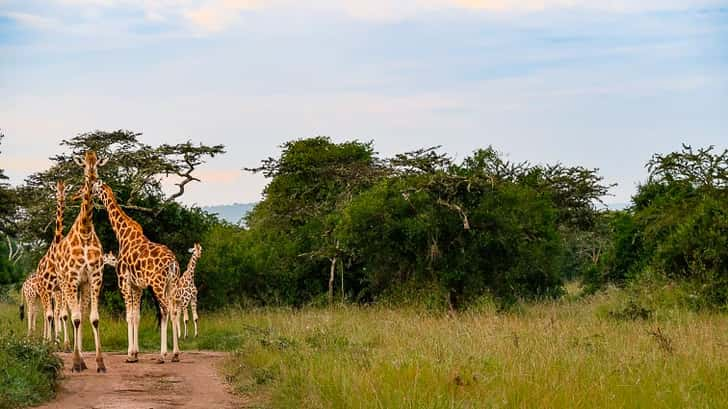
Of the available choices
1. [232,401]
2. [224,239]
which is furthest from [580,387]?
[224,239]

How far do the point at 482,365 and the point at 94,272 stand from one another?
22.0ft

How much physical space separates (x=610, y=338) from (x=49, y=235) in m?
15.3

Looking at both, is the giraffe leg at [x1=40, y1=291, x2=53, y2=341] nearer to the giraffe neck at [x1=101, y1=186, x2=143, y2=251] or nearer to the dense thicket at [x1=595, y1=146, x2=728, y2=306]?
the giraffe neck at [x1=101, y1=186, x2=143, y2=251]

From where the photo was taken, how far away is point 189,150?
26.5 m

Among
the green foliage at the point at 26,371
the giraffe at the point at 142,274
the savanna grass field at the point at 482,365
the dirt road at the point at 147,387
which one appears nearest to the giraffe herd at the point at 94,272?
the giraffe at the point at 142,274

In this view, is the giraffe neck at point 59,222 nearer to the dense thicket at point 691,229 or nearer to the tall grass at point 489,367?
the tall grass at point 489,367

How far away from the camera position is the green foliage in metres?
11.2

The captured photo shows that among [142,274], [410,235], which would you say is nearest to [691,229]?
[410,235]

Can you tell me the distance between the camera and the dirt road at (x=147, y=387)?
11656 mm

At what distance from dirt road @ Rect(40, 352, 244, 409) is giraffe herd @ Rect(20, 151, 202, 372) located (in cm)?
53

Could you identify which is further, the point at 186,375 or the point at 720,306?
the point at 720,306

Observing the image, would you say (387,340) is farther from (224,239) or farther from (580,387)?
(224,239)

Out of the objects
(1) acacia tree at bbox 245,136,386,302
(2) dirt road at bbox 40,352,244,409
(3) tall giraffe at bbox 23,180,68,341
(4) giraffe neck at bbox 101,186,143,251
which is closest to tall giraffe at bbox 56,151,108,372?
(3) tall giraffe at bbox 23,180,68,341

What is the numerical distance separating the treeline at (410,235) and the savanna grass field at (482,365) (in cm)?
589
